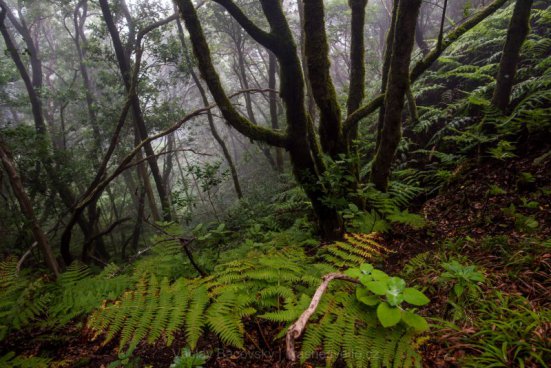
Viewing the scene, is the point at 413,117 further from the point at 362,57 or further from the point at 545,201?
the point at 545,201

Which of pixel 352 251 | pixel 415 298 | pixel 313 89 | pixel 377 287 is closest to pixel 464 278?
pixel 352 251

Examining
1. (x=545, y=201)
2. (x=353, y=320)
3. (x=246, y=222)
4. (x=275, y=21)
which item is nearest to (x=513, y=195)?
(x=545, y=201)

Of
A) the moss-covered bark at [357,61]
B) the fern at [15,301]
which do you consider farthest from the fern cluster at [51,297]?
the moss-covered bark at [357,61]

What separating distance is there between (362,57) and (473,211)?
118 inches

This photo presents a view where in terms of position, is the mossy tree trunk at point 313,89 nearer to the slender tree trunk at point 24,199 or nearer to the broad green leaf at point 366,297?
the broad green leaf at point 366,297

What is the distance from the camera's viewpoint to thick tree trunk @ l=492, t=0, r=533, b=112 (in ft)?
14.6

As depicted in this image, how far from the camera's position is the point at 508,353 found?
1857 millimetres

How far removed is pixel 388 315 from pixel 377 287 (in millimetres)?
149

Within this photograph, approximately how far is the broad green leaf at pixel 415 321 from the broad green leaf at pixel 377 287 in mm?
148

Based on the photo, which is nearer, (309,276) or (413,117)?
(309,276)

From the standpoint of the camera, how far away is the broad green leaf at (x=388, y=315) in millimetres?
1487

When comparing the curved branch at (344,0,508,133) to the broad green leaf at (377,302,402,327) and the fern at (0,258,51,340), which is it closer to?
the broad green leaf at (377,302,402,327)

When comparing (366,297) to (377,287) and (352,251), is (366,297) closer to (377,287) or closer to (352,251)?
(377,287)

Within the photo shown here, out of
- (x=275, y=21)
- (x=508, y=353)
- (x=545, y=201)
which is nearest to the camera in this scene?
(x=508, y=353)
